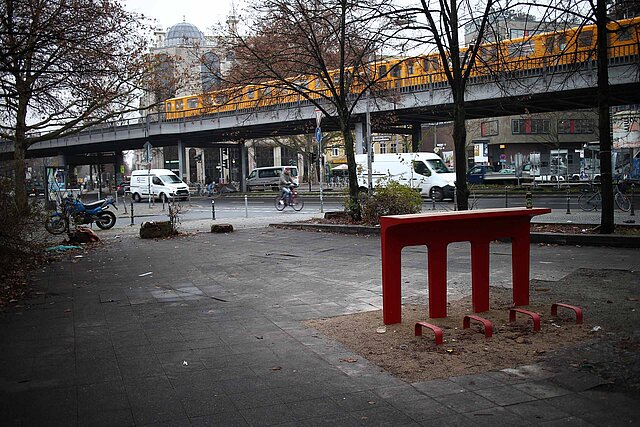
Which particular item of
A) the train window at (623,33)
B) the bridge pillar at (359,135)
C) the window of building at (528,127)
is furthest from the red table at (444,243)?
the window of building at (528,127)

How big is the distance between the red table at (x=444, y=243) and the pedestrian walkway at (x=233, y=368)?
93 centimetres

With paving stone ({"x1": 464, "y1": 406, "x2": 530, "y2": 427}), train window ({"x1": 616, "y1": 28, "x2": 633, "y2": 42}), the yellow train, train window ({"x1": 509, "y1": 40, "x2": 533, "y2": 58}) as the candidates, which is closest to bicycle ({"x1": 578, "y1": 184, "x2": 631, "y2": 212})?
the yellow train

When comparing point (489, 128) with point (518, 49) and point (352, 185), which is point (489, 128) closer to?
point (352, 185)

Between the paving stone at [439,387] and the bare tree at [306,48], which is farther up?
the bare tree at [306,48]

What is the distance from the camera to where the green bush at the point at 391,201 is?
53.1 ft

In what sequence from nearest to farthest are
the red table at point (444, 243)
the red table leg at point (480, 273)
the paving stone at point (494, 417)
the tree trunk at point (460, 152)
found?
the paving stone at point (494, 417) < the red table at point (444, 243) < the red table leg at point (480, 273) < the tree trunk at point (460, 152)

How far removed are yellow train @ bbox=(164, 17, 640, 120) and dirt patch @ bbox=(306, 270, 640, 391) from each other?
6.41 metres

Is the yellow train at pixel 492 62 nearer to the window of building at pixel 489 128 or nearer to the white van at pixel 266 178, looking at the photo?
the white van at pixel 266 178

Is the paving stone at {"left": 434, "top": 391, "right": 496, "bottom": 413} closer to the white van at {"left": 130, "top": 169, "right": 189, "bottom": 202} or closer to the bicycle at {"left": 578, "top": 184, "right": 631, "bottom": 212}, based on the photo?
the bicycle at {"left": 578, "top": 184, "right": 631, "bottom": 212}

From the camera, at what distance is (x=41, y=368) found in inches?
205

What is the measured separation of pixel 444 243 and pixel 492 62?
10.8m

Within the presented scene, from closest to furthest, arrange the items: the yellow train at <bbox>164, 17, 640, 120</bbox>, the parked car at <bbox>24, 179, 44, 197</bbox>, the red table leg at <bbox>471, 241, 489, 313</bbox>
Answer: the red table leg at <bbox>471, 241, 489, 313</bbox> < the yellow train at <bbox>164, 17, 640, 120</bbox> < the parked car at <bbox>24, 179, 44, 197</bbox>

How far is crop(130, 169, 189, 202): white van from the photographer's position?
4484 cm

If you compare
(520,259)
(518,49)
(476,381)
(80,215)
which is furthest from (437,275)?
(80,215)
